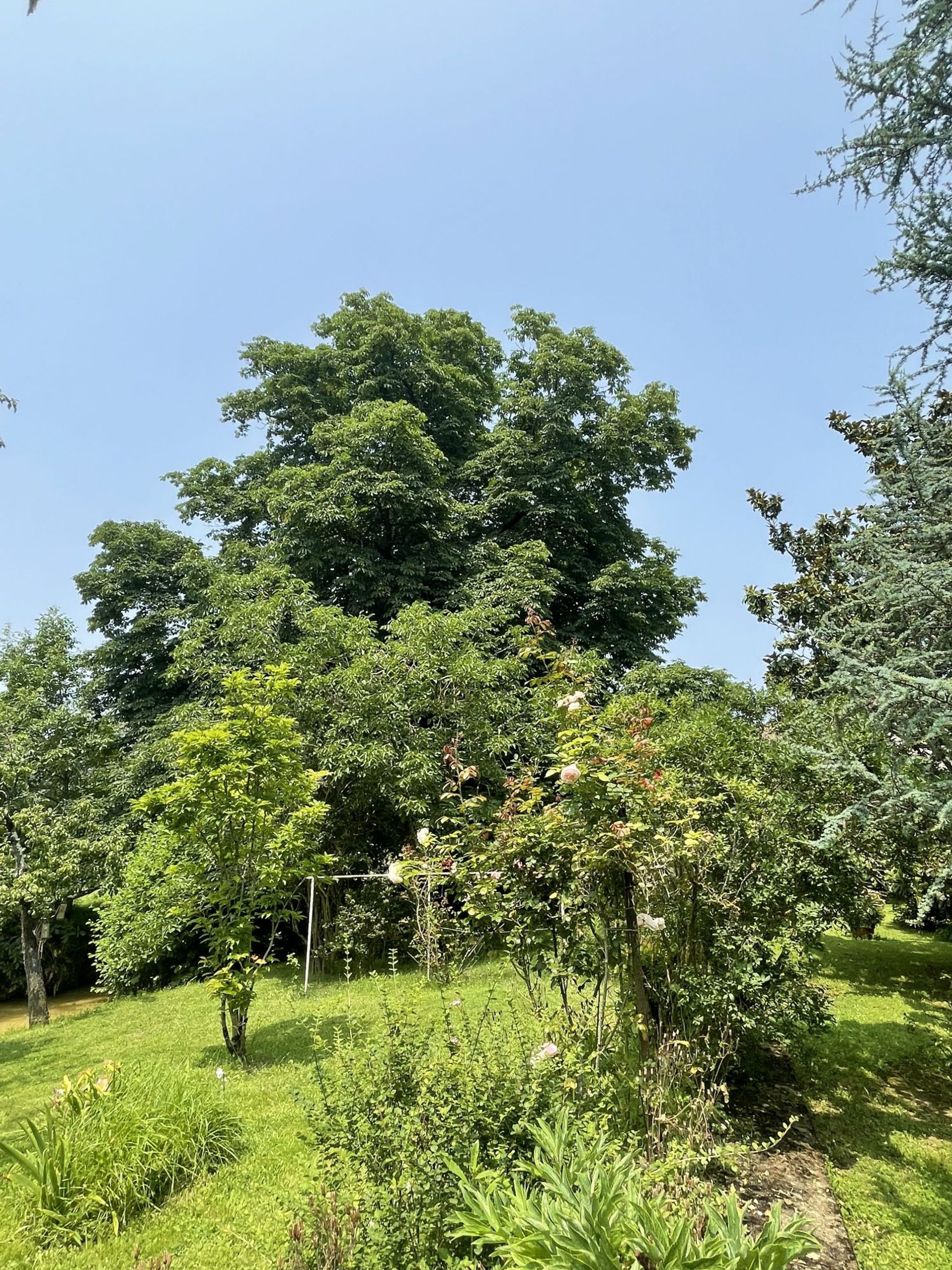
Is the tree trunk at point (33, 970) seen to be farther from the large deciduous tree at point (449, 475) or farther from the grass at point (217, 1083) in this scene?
the large deciduous tree at point (449, 475)

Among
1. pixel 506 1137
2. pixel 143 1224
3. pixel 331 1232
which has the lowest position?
pixel 143 1224

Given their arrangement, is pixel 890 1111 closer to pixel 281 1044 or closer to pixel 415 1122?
pixel 415 1122

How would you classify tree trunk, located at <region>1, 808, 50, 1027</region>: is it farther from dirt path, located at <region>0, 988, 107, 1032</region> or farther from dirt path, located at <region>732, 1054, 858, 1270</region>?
dirt path, located at <region>732, 1054, 858, 1270</region>

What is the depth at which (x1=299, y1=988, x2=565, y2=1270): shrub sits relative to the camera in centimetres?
221

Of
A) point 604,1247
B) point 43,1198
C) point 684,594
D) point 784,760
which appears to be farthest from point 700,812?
point 684,594

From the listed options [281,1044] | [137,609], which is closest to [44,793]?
[137,609]

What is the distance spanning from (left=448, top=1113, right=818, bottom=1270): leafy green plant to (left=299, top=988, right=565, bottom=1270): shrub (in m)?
0.18

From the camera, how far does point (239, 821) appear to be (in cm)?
592

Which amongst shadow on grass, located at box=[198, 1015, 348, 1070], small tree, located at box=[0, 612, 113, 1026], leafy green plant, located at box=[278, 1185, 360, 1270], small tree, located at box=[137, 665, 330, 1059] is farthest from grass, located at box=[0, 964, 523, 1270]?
small tree, located at box=[0, 612, 113, 1026]

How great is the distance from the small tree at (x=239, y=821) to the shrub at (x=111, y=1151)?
1.58 meters

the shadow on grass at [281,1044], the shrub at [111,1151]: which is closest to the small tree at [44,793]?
the shadow on grass at [281,1044]

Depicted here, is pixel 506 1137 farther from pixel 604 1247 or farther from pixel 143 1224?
pixel 143 1224

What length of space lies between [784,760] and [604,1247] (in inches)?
145

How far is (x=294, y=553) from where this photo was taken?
13328 mm
